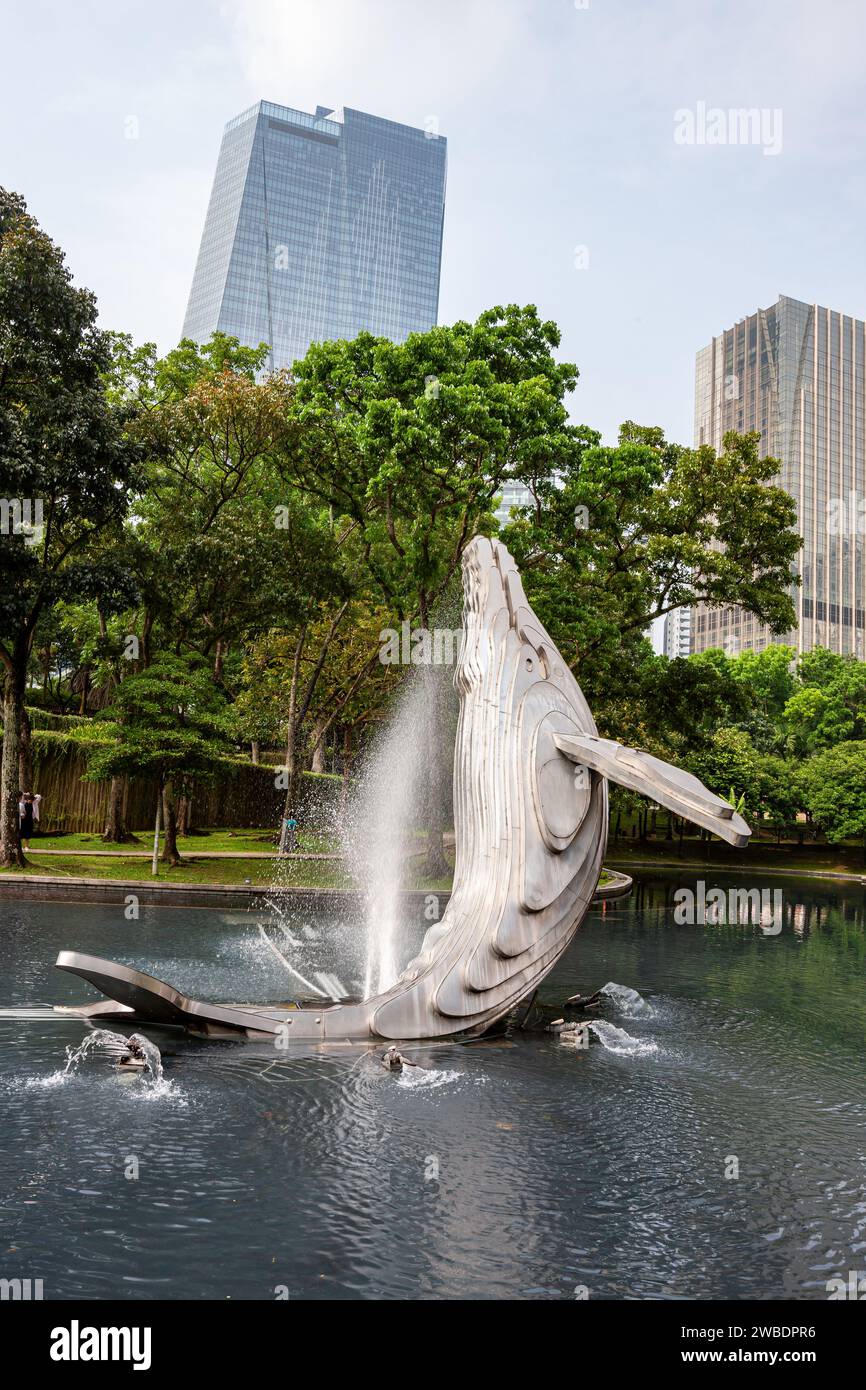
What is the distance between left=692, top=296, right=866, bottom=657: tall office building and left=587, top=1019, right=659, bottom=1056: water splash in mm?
→ 99826

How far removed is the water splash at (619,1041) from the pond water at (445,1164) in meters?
0.03

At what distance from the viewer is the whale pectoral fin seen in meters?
6.48

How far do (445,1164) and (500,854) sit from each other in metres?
2.83

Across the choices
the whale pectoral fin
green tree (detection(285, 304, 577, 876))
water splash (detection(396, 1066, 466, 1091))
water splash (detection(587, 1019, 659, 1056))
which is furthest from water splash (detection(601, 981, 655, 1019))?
green tree (detection(285, 304, 577, 876))

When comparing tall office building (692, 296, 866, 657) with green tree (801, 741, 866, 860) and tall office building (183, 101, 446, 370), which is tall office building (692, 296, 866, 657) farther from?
green tree (801, 741, 866, 860)

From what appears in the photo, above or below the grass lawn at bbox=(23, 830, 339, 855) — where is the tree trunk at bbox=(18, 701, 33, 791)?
above

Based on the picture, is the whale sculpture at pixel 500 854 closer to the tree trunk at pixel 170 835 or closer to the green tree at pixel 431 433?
the green tree at pixel 431 433

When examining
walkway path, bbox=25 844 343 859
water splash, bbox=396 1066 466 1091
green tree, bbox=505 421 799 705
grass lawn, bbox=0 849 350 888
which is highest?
green tree, bbox=505 421 799 705

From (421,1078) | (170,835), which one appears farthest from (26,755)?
(421,1078)

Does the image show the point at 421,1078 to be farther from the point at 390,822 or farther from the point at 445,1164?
the point at 390,822

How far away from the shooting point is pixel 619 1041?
9.42 meters

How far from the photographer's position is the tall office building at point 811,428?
4158 inches
